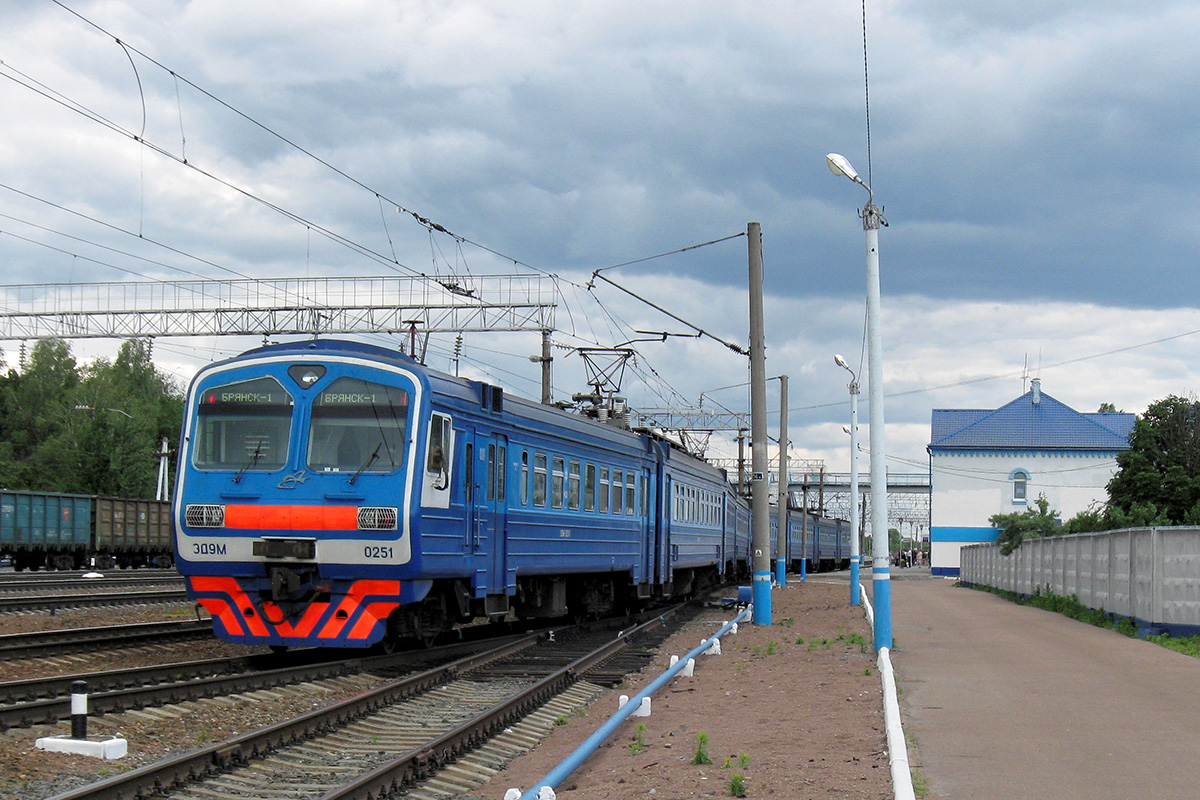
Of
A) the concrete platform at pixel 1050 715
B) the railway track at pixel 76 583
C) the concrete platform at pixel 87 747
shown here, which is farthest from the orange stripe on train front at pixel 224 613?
the railway track at pixel 76 583

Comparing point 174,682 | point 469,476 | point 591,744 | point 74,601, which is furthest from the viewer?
point 74,601

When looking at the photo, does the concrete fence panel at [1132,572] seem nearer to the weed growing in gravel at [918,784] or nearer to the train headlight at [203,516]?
the weed growing in gravel at [918,784]

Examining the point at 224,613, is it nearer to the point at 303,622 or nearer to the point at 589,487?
the point at 303,622

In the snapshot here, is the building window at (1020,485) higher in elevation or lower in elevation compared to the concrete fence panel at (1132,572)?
higher

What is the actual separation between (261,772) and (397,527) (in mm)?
4476

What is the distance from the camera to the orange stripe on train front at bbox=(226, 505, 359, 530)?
12977 millimetres

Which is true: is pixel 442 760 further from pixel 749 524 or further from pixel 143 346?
pixel 143 346

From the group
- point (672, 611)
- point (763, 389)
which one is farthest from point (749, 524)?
point (763, 389)

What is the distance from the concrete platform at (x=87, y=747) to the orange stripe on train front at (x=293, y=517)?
14.5 feet

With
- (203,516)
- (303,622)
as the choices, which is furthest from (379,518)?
(203,516)

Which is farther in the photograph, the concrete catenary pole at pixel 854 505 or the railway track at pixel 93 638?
the concrete catenary pole at pixel 854 505

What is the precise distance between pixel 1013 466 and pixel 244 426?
2220 inches

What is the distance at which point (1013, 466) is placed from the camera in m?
64.2

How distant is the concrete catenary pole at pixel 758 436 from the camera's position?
22.2 meters
